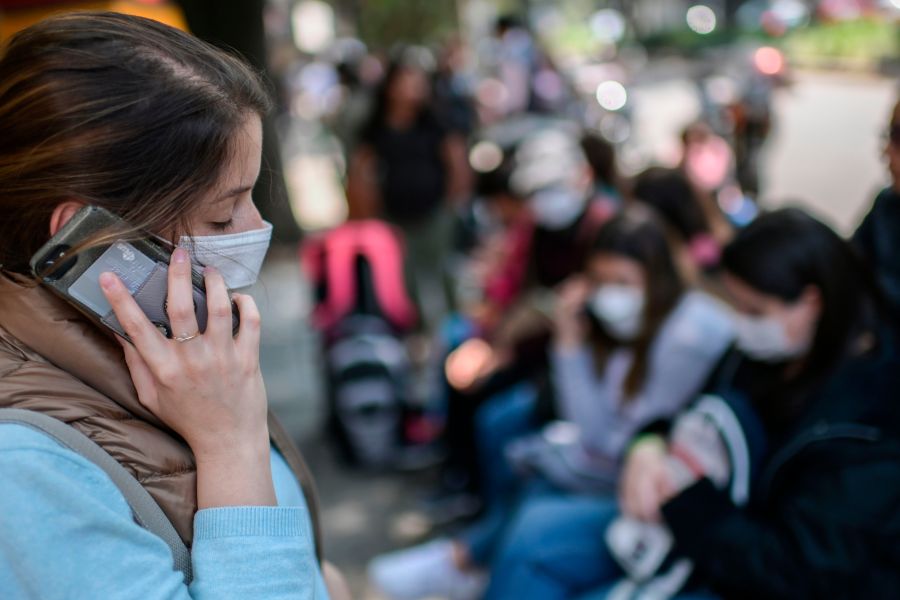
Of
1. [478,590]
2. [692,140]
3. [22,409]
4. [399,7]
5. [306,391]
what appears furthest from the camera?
[399,7]

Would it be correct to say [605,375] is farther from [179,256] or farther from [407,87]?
[407,87]

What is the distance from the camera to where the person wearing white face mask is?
108 inches

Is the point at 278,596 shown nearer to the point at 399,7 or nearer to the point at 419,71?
the point at 419,71

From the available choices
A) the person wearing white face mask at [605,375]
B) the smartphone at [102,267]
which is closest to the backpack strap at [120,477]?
the smartphone at [102,267]

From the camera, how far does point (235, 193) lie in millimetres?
1036

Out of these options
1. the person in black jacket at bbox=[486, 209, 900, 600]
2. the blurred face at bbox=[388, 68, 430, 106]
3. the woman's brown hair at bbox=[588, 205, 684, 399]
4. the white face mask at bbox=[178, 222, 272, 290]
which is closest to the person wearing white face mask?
the woman's brown hair at bbox=[588, 205, 684, 399]

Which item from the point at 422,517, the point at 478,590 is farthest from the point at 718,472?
the point at 422,517

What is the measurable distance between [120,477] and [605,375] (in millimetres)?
2173

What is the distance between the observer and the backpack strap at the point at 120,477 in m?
0.88

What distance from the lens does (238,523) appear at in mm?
966

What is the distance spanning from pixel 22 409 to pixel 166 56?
401mm

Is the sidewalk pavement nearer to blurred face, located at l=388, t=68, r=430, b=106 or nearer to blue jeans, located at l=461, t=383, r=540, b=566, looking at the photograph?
blue jeans, located at l=461, t=383, r=540, b=566

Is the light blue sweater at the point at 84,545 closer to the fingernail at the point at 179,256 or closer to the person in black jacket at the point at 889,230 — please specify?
the fingernail at the point at 179,256

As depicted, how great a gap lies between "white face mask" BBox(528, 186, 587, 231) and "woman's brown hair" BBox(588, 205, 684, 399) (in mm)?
990
